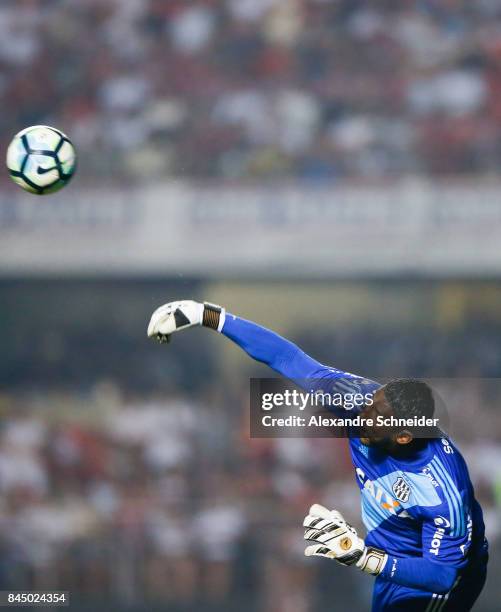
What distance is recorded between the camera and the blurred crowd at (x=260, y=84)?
14180 millimetres

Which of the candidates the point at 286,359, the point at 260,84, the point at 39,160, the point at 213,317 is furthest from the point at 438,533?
the point at 260,84

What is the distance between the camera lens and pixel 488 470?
11.4 m

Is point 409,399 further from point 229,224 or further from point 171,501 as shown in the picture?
point 229,224

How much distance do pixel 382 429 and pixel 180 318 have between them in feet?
3.33

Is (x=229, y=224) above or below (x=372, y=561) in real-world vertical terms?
above

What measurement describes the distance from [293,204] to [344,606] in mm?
5115

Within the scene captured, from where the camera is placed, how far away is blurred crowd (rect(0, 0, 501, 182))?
1418 cm

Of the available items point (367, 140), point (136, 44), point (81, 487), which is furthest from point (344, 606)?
point (136, 44)

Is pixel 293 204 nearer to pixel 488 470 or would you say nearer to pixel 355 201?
pixel 355 201

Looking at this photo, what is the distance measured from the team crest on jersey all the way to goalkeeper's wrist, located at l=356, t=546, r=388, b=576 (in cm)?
29

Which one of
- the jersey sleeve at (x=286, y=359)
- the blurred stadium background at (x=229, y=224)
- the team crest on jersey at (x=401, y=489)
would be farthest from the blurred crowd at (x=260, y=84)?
the team crest on jersey at (x=401, y=489)

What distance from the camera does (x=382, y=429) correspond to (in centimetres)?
504

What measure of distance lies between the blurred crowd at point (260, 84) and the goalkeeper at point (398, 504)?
873 cm

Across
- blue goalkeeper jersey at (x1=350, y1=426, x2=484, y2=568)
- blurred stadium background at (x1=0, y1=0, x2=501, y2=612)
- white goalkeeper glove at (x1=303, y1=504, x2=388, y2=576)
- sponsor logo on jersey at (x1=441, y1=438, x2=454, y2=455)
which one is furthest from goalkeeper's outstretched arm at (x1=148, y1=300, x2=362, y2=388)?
blurred stadium background at (x1=0, y1=0, x2=501, y2=612)
